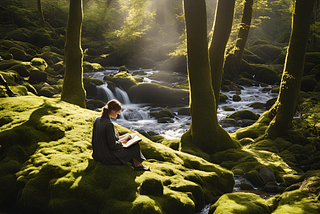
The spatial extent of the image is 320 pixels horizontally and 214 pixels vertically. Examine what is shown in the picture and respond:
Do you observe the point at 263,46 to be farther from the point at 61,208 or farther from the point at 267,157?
the point at 61,208

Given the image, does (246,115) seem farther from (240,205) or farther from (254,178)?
(240,205)

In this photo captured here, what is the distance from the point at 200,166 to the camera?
6457mm

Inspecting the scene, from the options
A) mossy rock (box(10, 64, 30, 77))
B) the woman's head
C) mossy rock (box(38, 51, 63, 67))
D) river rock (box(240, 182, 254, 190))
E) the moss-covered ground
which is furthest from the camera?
mossy rock (box(38, 51, 63, 67))

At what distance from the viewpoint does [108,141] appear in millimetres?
4605

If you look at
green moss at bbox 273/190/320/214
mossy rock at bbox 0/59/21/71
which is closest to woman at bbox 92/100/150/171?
green moss at bbox 273/190/320/214

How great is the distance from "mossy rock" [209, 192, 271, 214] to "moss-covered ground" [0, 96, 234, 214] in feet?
1.63

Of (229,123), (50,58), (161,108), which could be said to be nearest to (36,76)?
(50,58)

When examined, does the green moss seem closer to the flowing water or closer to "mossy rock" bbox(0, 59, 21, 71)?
the flowing water

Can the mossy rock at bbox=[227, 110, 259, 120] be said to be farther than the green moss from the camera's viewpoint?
Yes

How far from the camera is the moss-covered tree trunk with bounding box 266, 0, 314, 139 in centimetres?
979

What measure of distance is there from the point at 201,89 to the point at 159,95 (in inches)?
420

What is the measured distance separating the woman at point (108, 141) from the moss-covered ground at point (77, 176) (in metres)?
0.18

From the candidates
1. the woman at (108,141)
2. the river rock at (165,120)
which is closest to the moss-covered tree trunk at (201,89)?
the woman at (108,141)

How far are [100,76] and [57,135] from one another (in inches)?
801
